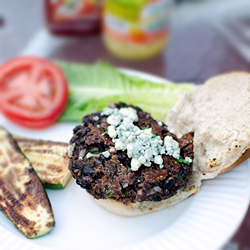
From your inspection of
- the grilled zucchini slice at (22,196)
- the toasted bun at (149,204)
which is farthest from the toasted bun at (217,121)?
the grilled zucchini slice at (22,196)

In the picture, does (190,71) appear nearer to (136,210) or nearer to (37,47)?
(37,47)

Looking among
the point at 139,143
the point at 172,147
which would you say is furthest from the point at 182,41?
the point at 139,143

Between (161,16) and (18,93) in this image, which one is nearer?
(18,93)

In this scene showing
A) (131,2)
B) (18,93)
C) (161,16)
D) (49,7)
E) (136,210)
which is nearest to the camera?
(136,210)

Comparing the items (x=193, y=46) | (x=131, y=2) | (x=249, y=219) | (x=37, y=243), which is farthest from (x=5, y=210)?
(x=193, y=46)

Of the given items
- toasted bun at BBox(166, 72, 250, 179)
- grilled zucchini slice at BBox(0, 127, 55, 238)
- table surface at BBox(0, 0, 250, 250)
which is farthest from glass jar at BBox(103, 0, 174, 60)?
grilled zucchini slice at BBox(0, 127, 55, 238)

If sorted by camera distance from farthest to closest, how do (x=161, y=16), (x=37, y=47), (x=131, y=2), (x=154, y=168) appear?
(x=37, y=47) → (x=161, y=16) → (x=131, y=2) → (x=154, y=168)
